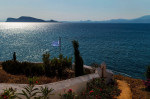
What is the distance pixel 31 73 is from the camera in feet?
31.3

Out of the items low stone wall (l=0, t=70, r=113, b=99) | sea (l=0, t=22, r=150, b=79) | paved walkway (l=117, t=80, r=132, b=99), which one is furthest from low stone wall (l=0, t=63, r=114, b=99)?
sea (l=0, t=22, r=150, b=79)

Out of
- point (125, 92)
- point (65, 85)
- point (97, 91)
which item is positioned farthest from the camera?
point (125, 92)

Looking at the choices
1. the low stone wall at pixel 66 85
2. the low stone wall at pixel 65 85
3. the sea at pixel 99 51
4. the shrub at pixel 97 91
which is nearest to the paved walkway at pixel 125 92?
the shrub at pixel 97 91

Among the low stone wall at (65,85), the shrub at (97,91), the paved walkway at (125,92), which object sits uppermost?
the low stone wall at (65,85)

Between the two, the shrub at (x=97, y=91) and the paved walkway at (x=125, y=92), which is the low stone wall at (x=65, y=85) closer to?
the shrub at (x=97, y=91)

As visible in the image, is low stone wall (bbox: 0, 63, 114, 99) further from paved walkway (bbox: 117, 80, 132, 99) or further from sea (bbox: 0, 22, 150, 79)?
sea (bbox: 0, 22, 150, 79)

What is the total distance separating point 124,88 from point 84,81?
10.9 ft

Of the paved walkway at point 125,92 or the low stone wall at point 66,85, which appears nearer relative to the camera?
the low stone wall at point 66,85

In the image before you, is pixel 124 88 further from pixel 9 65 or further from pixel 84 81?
pixel 9 65

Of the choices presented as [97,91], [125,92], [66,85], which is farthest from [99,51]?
[66,85]

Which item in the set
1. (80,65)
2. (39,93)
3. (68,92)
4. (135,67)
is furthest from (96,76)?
(135,67)

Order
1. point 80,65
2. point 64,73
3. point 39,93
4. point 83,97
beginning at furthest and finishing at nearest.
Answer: point 64,73 → point 80,65 → point 83,97 → point 39,93

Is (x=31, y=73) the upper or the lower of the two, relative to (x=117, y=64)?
upper

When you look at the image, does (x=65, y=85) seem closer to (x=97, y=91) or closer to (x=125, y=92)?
(x=97, y=91)
